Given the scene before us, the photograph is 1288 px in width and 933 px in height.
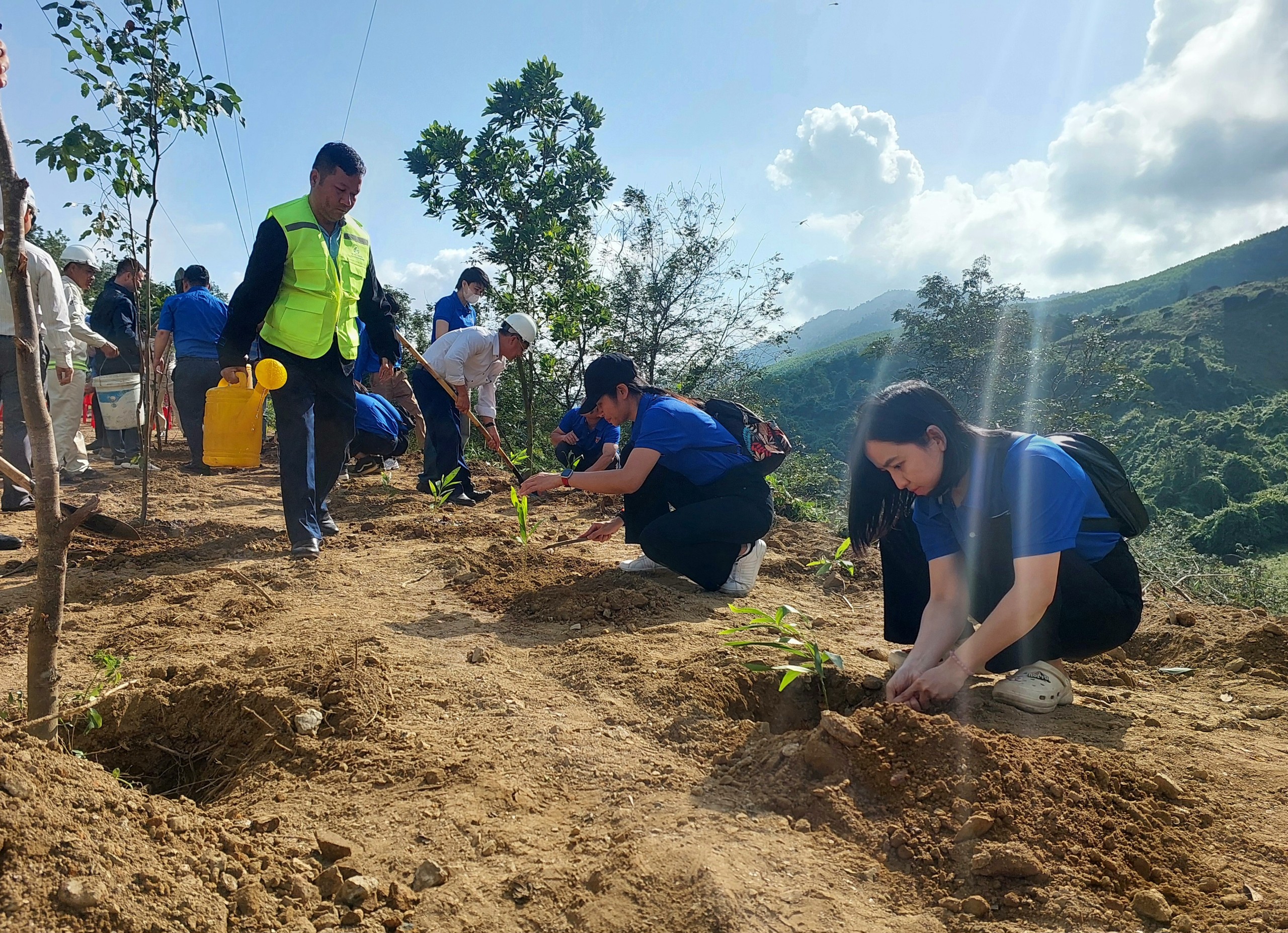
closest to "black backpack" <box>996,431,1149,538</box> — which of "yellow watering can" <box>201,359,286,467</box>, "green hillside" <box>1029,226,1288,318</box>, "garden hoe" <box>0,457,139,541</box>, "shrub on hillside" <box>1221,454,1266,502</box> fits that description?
"yellow watering can" <box>201,359,286,467</box>

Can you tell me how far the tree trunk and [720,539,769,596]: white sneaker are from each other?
2.56 m

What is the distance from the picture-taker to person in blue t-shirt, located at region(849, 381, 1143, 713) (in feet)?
6.65

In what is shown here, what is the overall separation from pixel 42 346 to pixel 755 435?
413 cm

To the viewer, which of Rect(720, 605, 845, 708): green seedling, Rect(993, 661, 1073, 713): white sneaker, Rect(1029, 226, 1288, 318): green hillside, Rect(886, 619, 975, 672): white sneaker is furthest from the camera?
Rect(1029, 226, 1288, 318): green hillside

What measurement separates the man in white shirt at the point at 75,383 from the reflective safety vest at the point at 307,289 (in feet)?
8.06

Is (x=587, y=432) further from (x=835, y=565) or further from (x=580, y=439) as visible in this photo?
(x=835, y=565)

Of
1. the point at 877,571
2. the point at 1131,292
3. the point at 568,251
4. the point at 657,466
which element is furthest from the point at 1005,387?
the point at 1131,292

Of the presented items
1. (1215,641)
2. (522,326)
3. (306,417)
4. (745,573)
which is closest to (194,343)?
(522,326)

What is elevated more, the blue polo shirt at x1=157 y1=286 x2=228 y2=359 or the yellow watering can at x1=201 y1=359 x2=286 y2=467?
the blue polo shirt at x1=157 y1=286 x2=228 y2=359

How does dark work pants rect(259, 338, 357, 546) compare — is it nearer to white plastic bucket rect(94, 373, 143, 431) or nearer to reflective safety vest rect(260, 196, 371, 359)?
reflective safety vest rect(260, 196, 371, 359)

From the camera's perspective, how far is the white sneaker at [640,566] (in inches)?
148

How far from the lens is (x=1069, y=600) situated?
225 cm

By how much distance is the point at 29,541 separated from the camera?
3.86m

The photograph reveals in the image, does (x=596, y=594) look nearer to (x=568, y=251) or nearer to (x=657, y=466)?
(x=657, y=466)
